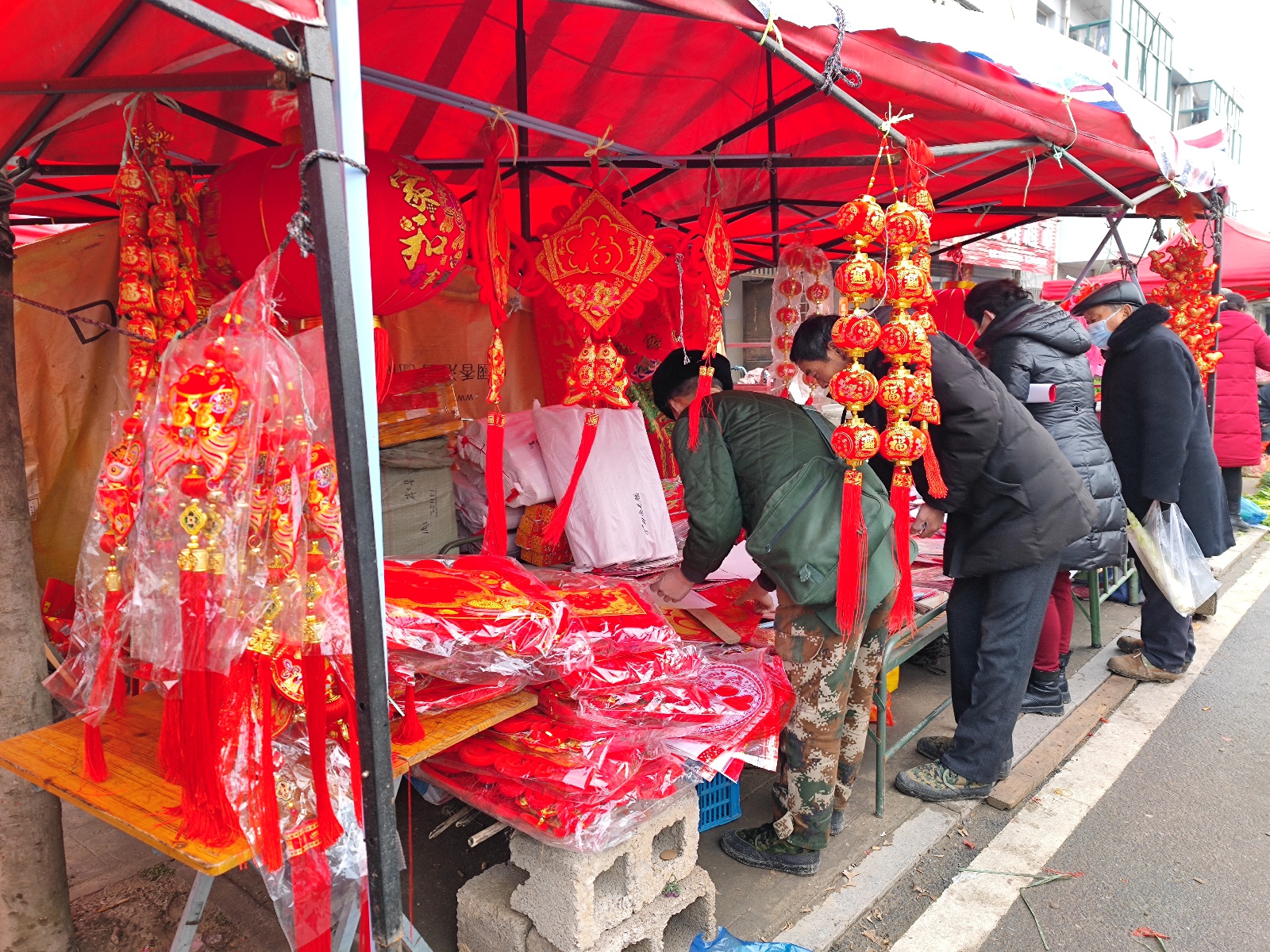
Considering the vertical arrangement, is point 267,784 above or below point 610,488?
below

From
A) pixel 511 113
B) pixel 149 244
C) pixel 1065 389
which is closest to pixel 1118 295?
pixel 1065 389

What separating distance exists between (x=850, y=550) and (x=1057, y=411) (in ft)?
6.63

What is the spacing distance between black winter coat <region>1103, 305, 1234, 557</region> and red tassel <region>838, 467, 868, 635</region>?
258cm

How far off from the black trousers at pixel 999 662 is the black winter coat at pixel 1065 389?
0.78 metres

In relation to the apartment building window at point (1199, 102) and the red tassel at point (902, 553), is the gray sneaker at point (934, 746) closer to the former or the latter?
the red tassel at point (902, 553)

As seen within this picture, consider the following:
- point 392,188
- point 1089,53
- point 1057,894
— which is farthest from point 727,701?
point 1089,53

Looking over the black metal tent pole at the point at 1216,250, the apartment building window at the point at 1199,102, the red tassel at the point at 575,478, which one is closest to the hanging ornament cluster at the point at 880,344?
the red tassel at the point at 575,478

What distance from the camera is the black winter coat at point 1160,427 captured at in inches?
166

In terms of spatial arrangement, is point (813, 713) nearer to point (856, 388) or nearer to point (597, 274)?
point (856, 388)

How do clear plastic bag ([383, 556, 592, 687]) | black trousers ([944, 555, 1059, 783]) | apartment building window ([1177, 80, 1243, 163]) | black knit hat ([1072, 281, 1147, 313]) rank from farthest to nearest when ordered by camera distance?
apartment building window ([1177, 80, 1243, 163])
black knit hat ([1072, 281, 1147, 313])
black trousers ([944, 555, 1059, 783])
clear plastic bag ([383, 556, 592, 687])

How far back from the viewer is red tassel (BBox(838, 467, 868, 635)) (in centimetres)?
258

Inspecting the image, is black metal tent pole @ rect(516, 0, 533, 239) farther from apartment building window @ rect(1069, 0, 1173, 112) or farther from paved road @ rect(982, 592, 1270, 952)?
apartment building window @ rect(1069, 0, 1173, 112)

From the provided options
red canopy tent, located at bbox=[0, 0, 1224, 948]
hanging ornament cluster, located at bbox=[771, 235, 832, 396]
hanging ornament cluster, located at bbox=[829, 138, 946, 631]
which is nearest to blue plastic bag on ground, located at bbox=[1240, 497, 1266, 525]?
red canopy tent, located at bbox=[0, 0, 1224, 948]

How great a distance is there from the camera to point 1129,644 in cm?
494
